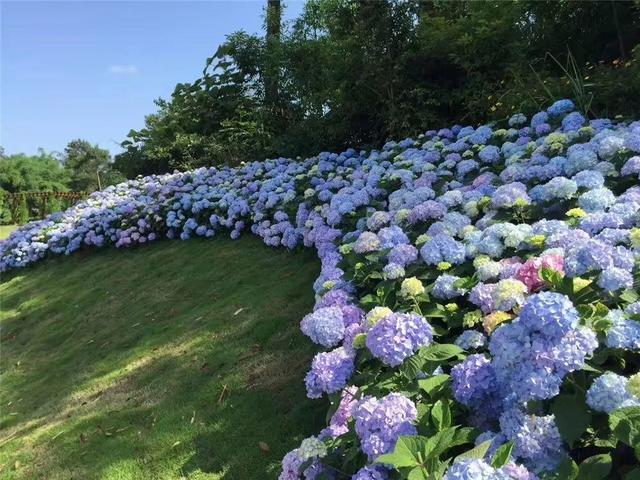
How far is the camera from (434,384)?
191 cm

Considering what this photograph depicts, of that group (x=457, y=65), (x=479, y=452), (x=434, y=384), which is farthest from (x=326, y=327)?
(x=457, y=65)

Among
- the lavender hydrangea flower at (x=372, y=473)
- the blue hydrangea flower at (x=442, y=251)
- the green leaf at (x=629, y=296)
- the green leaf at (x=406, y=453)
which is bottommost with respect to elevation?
the lavender hydrangea flower at (x=372, y=473)

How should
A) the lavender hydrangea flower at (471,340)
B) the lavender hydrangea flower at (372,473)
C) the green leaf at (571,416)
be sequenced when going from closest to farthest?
the green leaf at (571,416)
the lavender hydrangea flower at (372,473)
the lavender hydrangea flower at (471,340)

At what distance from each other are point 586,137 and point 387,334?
296 centimetres

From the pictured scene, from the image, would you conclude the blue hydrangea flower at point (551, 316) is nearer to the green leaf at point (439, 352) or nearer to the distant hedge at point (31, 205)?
the green leaf at point (439, 352)

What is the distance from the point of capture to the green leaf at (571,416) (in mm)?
1545

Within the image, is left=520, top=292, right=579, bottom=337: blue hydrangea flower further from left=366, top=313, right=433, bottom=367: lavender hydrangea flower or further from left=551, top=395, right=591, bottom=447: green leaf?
left=366, top=313, right=433, bottom=367: lavender hydrangea flower

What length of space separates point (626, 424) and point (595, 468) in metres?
0.14

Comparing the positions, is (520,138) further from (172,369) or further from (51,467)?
(51,467)

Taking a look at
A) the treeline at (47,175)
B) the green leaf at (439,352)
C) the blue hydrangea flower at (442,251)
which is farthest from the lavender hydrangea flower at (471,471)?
the treeline at (47,175)

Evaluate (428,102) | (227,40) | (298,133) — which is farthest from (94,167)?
(428,102)

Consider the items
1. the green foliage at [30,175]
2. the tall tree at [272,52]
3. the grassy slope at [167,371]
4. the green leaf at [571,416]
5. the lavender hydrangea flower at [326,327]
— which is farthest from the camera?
the green foliage at [30,175]

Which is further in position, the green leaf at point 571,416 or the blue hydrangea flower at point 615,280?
the blue hydrangea flower at point 615,280

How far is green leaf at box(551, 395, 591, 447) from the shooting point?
1545 millimetres
